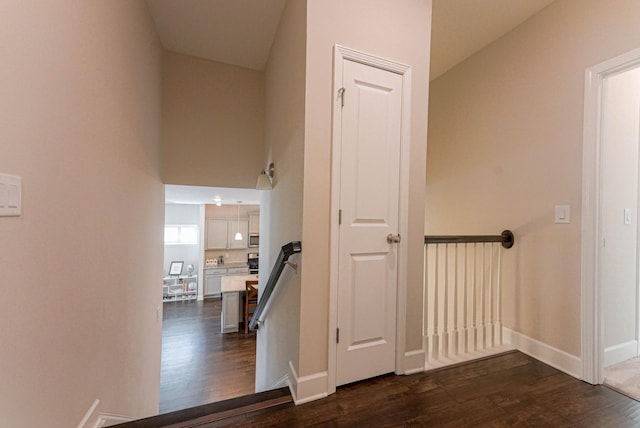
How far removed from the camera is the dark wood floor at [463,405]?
1355mm

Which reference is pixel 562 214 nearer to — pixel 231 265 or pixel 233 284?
pixel 233 284

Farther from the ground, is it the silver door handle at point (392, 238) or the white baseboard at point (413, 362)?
the silver door handle at point (392, 238)

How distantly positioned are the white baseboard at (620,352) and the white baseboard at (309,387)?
82.3 inches

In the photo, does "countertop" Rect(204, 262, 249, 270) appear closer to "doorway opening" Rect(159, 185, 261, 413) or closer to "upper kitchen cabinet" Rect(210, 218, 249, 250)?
"doorway opening" Rect(159, 185, 261, 413)

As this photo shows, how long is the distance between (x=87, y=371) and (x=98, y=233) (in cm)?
68

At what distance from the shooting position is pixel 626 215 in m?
1.98

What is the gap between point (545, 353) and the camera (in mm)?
1976

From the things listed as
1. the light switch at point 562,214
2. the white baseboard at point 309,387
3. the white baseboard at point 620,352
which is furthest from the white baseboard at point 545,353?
the white baseboard at point 309,387

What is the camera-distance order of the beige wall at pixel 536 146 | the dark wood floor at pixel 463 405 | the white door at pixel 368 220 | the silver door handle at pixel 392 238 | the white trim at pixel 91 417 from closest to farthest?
1. the white trim at pixel 91 417
2. the dark wood floor at pixel 463 405
3. the white door at pixel 368 220
4. the silver door handle at pixel 392 238
5. the beige wall at pixel 536 146

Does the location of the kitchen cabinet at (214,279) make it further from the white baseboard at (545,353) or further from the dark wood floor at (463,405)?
the white baseboard at (545,353)

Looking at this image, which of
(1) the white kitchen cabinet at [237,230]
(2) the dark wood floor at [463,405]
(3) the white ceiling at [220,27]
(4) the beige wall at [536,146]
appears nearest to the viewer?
(2) the dark wood floor at [463,405]

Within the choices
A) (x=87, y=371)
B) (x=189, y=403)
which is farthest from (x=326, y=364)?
(x=189, y=403)

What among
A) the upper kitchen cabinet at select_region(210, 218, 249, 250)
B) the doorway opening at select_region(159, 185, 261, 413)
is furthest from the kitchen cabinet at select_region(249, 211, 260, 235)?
the upper kitchen cabinet at select_region(210, 218, 249, 250)

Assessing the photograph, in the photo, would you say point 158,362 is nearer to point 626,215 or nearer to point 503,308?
point 503,308
